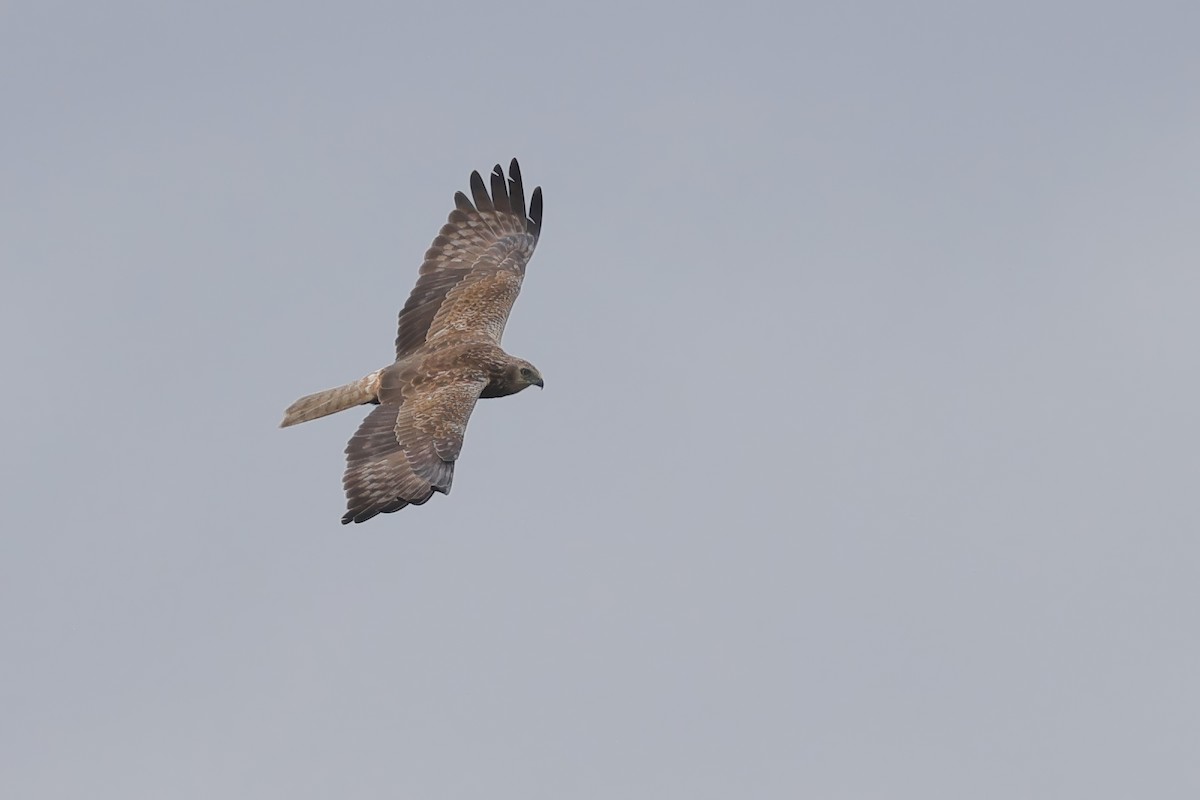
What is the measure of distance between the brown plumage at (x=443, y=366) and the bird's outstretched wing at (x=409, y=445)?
12mm

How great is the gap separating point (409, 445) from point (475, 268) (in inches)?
176

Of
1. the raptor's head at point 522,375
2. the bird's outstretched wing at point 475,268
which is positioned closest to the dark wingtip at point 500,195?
the bird's outstretched wing at point 475,268

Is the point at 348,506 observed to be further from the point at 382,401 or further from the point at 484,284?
the point at 484,284

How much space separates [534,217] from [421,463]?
19.4ft

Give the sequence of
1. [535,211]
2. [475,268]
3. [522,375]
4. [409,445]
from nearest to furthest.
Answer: [409,445], [522,375], [475,268], [535,211]

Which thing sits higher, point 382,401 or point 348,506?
point 382,401

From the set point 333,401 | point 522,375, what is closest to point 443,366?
point 522,375

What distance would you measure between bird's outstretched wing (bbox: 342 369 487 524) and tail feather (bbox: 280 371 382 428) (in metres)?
0.41

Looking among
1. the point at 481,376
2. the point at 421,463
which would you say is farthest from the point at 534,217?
the point at 421,463

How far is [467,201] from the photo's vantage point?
27.7 meters

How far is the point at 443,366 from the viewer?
24672mm

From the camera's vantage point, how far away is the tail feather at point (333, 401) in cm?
2467

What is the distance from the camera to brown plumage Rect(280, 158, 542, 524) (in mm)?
22938

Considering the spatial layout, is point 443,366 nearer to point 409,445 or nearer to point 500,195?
point 409,445
